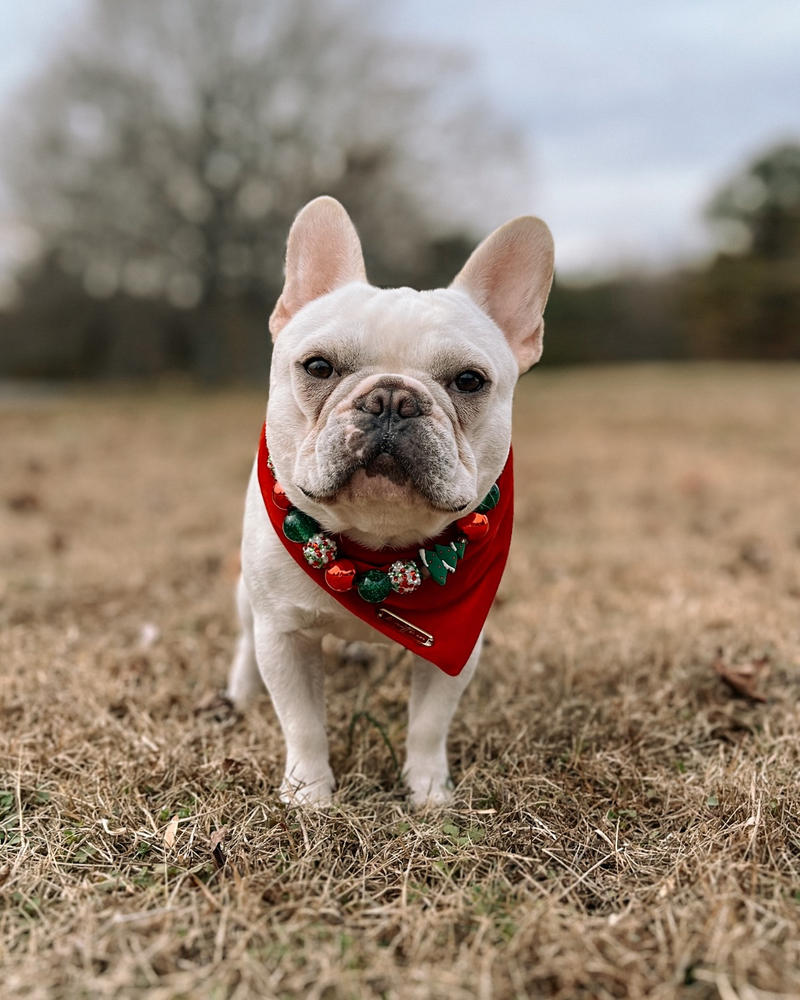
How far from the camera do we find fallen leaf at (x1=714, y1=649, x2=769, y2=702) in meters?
2.61

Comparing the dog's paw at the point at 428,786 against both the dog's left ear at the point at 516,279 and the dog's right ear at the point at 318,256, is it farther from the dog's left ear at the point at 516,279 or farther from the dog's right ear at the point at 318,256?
the dog's right ear at the point at 318,256

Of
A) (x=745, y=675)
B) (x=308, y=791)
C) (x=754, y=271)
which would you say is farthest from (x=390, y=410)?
(x=754, y=271)

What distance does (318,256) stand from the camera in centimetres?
215

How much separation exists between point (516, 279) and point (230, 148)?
54.2 feet

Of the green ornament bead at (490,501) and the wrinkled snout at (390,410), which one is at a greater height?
the wrinkled snout at (390,410)

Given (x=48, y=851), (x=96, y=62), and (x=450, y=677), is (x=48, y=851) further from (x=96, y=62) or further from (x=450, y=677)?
(x=96, y=62)

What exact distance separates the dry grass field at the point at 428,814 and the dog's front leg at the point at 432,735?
0.21ft

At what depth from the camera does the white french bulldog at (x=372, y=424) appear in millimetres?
1792

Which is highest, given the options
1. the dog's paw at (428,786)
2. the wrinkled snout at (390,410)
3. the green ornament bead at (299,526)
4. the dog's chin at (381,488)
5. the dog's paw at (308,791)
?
the wrinkled snout at (390,410)

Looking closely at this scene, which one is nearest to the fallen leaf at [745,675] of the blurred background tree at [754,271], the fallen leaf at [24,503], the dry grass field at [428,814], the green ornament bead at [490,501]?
the dry grass field at [428,814]

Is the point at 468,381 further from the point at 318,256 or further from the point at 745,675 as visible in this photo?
the point at 745,675

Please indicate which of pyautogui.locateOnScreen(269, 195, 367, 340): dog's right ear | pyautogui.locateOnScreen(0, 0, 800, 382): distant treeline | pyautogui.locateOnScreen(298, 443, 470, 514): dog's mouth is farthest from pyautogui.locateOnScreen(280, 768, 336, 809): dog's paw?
pyautogui.locateOnScreen(0, 0, 800, 382): distant treeline

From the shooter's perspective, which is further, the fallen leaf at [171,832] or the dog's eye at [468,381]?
the dog's eye at [468,381]

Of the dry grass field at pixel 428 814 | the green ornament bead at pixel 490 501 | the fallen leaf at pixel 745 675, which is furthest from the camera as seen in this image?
the fallen leaf at pixel 745 675
